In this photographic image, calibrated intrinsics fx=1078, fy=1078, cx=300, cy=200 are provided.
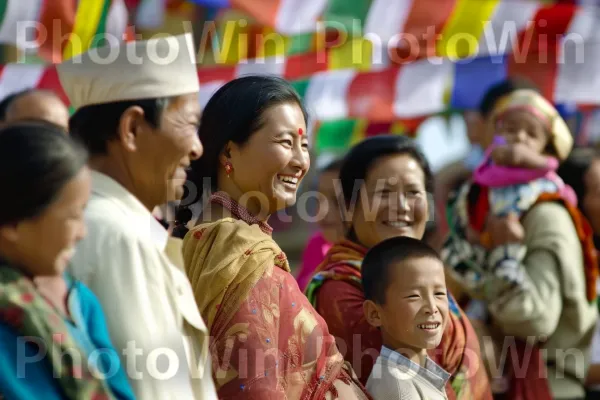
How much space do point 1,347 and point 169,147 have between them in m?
0.75

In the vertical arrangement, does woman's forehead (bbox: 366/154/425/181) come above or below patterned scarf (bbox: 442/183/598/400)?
above

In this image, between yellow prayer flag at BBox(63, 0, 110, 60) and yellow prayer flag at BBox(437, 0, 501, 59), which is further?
yellow prayer flag at BBox(437, 0, 501, 59)

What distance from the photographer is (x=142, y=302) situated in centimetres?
236

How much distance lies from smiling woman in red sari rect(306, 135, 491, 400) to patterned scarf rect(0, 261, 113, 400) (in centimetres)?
144

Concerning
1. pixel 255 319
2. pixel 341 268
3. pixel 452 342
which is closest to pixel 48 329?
pixel 255 319

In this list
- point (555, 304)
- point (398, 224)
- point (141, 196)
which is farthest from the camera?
point (555, 304)

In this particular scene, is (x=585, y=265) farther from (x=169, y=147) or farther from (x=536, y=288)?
(x=169, y=147)

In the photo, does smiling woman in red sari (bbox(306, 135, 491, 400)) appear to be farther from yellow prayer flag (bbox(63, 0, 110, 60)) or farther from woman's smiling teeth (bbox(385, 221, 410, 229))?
yellow prayer flag (bbox(63, 0, 110, 60))

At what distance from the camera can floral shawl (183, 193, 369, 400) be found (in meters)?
2.73

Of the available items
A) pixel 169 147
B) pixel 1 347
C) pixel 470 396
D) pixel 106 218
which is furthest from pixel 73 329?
pixel 470 396

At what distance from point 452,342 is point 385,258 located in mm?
417

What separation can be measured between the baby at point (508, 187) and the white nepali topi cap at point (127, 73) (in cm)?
219

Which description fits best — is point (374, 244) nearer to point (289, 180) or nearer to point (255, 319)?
point (289, 180)

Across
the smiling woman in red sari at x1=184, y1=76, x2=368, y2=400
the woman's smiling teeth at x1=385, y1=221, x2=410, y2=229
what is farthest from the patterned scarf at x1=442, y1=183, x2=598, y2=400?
the smiling woman in red sari at x1=184, y1=76, x2=368, y2=400
